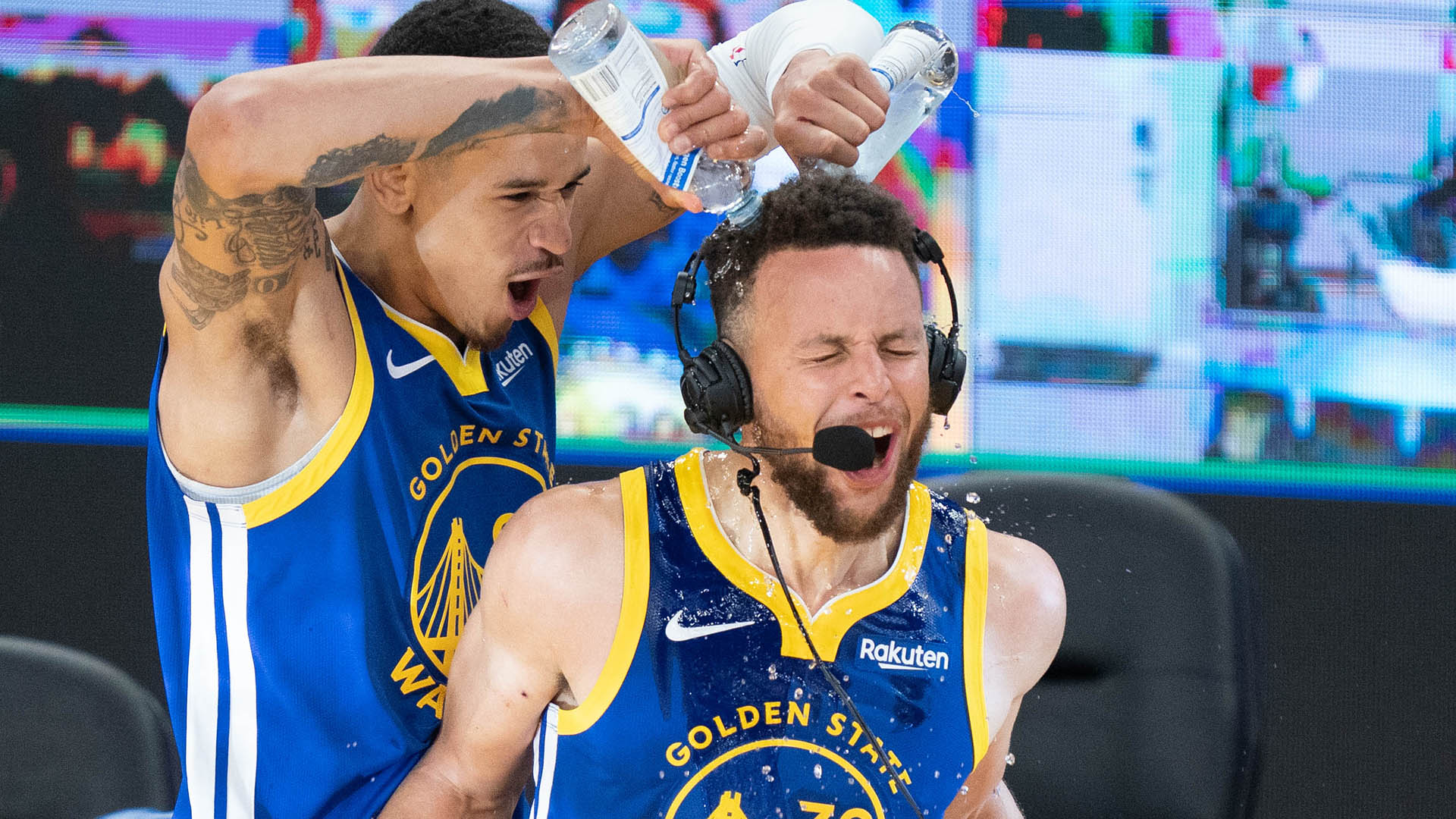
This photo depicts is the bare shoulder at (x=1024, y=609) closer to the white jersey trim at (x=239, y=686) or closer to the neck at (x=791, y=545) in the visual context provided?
the neck at (x=791, y=545)

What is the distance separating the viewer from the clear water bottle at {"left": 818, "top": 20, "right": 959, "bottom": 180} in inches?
57.8

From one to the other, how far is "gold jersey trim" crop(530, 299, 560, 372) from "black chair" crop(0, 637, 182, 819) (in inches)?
33.6

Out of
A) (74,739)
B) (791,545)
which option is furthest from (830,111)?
(74,739)

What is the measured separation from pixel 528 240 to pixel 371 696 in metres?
0.54

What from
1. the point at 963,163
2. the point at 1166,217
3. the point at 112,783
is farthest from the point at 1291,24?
the point at 112,783

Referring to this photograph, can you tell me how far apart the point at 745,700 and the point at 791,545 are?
173 mm

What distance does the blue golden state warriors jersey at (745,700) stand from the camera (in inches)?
52.1

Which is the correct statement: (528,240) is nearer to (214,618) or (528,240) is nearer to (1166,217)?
(214,618)

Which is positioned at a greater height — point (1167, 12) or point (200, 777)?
point (1167, 12)

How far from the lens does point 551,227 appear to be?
60.6 inches

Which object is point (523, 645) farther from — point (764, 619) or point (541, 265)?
point (541, 265)

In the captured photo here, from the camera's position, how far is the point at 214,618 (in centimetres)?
145

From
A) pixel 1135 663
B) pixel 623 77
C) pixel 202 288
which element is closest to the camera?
pixel 623 77

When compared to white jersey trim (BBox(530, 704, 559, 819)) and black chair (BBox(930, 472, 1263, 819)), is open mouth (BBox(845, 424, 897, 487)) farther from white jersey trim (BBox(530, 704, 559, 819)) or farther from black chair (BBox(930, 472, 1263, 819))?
black chair (BBox(930, 472, 1263, 819))
